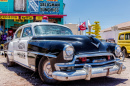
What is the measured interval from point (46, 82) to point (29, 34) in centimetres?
164

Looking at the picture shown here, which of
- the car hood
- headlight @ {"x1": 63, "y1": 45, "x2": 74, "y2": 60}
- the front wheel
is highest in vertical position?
the car hood

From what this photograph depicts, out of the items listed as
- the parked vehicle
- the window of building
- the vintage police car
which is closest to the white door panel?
the vintage police car

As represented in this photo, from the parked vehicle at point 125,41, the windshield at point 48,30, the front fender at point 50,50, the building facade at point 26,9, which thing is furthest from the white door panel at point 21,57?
the building facade at point 26,9

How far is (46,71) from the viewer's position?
3689 mm

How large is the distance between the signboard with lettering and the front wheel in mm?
12484

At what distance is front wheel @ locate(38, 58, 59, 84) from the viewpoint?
362 cm

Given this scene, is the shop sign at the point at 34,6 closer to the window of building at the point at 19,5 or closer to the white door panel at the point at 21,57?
the window of building at the point at 19,5

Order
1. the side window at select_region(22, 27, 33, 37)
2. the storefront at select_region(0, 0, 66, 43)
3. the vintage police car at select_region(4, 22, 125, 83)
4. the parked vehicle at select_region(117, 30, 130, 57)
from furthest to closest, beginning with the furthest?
the storefront at select_region(0, 0, 66, 43) → the parked vehicle at select_region(117, 30, 130, 57) → the side window at select_region(22, 27, 33, 37) → the vintage police car at select_region(4, 22, 125, 83)

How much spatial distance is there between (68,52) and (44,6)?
43.5ft

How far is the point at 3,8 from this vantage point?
15664 millimetres

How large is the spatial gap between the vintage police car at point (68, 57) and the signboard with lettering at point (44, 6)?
37.7 feet

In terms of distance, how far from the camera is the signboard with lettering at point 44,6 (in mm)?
15781

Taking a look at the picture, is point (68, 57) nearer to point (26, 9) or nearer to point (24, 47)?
point (24, 47)

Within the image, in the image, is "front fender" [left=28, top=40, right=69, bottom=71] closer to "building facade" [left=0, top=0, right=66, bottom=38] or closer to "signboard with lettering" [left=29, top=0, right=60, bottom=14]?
"building facade" [left=0, top=0, right=66, bottom=38]
